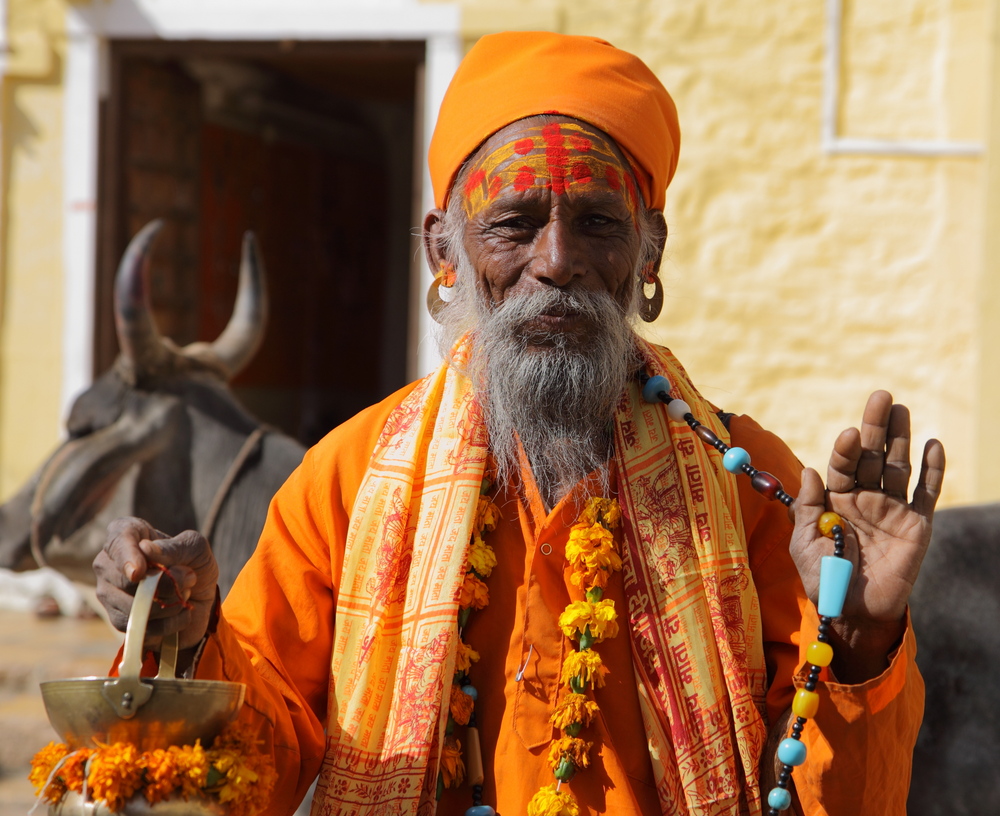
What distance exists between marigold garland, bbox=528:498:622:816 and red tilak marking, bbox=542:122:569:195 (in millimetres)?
617

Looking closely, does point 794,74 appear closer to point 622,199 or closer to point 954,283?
point 954,283

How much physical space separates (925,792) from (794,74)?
4.01 meters

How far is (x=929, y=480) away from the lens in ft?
5.15

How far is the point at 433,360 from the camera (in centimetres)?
593

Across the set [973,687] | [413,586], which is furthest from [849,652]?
[973,687]

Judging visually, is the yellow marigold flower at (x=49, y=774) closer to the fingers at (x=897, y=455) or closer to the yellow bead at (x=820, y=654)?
the yellow bead at (x=820, y=654)

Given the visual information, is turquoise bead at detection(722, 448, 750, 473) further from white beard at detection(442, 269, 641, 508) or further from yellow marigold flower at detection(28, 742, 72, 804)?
yellow marigold flower at detection(28, 742, 72, 804)

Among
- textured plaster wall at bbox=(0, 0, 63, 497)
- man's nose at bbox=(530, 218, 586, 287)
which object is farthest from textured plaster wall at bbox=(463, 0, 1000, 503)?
man's nose at bbox=(530, 218, 586, 287)

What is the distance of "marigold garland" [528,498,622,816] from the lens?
5.89 feet

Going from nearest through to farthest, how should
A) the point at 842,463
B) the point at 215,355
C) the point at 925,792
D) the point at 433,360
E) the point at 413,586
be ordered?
1. the point at 842,463
2. the point at 413,586
3. the point at 925,792
4. the point at 215,355
5. the point at 433,360

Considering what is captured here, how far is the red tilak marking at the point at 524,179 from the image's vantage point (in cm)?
194

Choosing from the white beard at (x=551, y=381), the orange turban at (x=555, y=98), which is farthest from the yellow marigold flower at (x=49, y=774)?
the orange turban at (x=555, y=98)

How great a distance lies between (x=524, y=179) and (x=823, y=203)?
413cm

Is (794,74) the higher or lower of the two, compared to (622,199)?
higher
